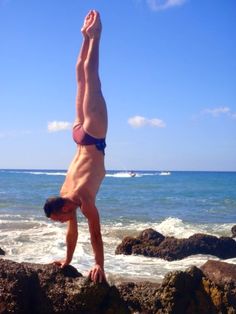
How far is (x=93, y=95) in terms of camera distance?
19.6ft

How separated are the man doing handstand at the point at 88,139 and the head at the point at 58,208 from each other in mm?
15

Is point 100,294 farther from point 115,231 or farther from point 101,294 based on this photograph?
point 115,231

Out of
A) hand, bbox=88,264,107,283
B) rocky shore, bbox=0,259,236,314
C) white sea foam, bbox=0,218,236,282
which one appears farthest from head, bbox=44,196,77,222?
white sea foam, bbox=0,218,236,282

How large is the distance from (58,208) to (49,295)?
93 cm

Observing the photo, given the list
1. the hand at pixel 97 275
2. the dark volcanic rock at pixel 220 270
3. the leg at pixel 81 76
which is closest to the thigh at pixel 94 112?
the leg at pixel 81 76

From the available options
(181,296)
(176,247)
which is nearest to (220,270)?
(181,296)

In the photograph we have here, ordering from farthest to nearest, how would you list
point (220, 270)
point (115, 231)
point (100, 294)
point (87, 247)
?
point (115, 231) < point (87, 247) < point (220, 270) < point (100, 294)

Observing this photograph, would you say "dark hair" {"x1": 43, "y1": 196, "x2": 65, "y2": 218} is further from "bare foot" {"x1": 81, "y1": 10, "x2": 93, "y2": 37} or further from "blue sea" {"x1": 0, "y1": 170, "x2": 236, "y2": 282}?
Result: "blue sea" {"x1": 0, "y1": 170, "x2": 236, "y2": 282}

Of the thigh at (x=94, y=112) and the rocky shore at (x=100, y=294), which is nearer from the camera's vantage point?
the rocky shore at (x=100, y=294)

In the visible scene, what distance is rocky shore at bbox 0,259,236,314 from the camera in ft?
16.7

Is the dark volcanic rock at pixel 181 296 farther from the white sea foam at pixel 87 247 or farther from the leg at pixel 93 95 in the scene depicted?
the white sea foam at pixel 87 247

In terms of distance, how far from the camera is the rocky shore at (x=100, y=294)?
5.09 metres

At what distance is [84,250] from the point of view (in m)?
12.6

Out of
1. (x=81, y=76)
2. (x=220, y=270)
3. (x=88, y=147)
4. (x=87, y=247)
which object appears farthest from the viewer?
(x=87, y=247)
